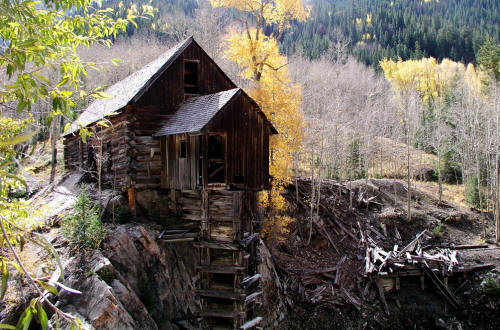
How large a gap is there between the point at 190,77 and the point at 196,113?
4028mm

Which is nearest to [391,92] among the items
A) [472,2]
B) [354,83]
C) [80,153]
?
[354,83]

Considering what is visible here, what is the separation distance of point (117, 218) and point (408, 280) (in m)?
16.7

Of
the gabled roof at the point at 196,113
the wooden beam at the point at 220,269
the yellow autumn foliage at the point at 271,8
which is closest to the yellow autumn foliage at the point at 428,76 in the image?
the yellow autumn foliage at the point at 271,8

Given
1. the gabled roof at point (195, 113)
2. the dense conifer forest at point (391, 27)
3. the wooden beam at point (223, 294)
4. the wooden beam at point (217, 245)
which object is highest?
the dense conifer forest at point (391, 27)

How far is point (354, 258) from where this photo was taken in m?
22.1

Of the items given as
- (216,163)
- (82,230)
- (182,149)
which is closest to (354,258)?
(216,163)

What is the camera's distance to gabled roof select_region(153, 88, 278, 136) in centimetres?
1297

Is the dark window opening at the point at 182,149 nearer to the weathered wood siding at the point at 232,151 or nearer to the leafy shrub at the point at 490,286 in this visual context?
the weathered wood siding at the point at 232,151

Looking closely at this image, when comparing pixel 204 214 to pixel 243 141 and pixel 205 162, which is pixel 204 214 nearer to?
pixel 205 162

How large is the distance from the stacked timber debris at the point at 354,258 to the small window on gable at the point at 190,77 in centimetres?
1020

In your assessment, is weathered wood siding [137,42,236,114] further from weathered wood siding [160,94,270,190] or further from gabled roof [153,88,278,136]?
weathered wood siding [160,94,270,190]

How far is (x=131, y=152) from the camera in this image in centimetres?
1447

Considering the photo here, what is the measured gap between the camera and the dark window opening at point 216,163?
13453mm

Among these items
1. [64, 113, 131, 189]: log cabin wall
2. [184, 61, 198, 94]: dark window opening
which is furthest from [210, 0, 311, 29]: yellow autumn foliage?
[64, 113, 131, 189]: log cabin wall
